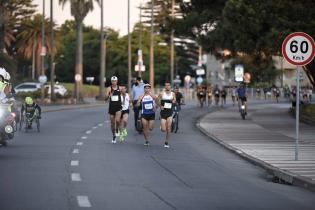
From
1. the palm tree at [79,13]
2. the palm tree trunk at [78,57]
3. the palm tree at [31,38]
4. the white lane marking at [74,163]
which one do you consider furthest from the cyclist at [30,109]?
the palm tree at [31,38]

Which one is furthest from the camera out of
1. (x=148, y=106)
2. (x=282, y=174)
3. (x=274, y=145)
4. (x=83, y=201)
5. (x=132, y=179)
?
(x=274, y=145)

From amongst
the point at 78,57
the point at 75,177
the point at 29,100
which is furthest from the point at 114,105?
the point at 78,57

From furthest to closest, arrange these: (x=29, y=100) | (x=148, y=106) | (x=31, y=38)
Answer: (x=31, y=38) < (x=29, y=100) < (x=148, y=106)

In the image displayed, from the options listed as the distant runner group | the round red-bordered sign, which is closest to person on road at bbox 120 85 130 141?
the distant runner group

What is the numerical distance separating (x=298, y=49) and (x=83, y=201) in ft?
28.0

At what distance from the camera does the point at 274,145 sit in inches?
993

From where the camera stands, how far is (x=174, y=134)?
31094mm

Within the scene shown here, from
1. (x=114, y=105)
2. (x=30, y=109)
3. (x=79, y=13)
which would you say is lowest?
(x=30, y=109)

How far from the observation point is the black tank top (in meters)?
25.4

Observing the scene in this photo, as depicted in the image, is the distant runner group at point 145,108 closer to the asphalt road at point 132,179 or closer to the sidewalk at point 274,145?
the asphalt road at point 132,179

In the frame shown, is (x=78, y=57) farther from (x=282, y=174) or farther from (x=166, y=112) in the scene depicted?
(x=282, y=174)

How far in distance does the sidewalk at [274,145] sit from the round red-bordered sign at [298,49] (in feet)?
7.23

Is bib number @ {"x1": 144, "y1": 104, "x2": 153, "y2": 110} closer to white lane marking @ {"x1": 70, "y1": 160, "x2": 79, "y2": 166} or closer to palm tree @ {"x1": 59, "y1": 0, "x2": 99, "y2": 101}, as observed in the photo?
white lane marking @ {"x1": 70, "y1": 160, "x2": 79, "y2": 166}

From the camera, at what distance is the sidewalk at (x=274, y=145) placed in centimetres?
1725
